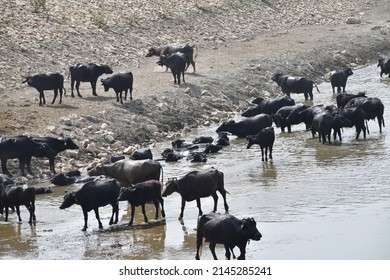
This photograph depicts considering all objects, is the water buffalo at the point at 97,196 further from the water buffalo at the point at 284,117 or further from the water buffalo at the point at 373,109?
the water buffalo at the point at 373,109

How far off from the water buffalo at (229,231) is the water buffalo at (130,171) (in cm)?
475

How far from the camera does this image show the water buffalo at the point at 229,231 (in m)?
15.4

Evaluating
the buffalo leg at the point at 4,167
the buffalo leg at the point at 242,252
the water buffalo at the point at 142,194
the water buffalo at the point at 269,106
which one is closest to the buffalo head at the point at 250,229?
the buffalo leg at the point at 242,252

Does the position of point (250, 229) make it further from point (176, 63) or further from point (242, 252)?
point (176, 63)

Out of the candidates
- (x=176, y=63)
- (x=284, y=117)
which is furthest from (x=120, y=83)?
(x=284, y=117)

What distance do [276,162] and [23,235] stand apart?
735 cm

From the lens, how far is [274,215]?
62.2 ft

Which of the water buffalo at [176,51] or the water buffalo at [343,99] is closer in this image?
the water buffalo at [343,99]

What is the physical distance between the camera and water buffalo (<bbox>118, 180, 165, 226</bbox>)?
1880cm

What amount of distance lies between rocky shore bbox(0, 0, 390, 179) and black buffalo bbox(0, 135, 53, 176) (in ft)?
1.86

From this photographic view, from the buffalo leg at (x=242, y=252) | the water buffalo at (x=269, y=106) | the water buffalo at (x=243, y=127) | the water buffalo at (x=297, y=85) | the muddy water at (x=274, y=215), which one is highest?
the water buffalo at (x=297, y=85)

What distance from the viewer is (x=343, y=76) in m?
33.0

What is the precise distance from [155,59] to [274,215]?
1734 centimetres
